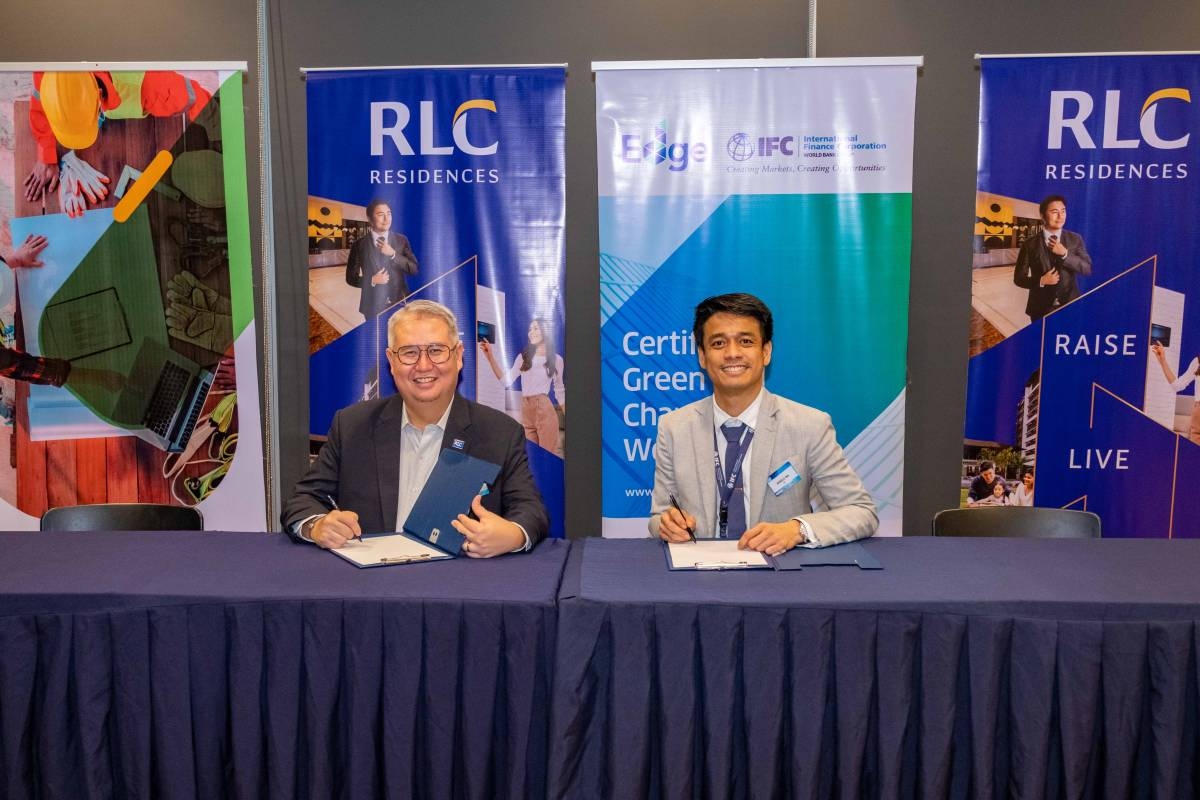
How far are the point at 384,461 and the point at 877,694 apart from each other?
4.80 ft

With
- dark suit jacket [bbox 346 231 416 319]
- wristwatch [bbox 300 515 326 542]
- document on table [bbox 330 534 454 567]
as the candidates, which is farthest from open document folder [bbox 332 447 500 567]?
dark suit jacket [bbox 346 231 416 319]

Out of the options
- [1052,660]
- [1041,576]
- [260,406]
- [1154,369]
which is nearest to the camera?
[1052,660]

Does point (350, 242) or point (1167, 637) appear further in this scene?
point (350, 242)

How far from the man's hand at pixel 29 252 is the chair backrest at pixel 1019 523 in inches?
156

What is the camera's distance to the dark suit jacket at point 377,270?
3822mm

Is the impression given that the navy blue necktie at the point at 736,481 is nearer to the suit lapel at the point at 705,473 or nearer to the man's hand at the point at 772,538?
the suit lapel at the point at 705,473

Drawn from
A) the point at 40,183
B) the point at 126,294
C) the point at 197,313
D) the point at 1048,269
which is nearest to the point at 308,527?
the point at 197,313

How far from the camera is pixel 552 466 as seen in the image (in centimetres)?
393

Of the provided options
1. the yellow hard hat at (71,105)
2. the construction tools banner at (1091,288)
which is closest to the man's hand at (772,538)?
the construction tools banner at (1091,288)

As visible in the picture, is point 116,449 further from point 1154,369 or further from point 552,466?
point 1154,369

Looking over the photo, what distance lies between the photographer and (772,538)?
6.91 ft

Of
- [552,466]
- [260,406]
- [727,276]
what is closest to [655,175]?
[727,276]

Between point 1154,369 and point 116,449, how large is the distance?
15.6 ft

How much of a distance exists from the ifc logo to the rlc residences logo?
12cm
